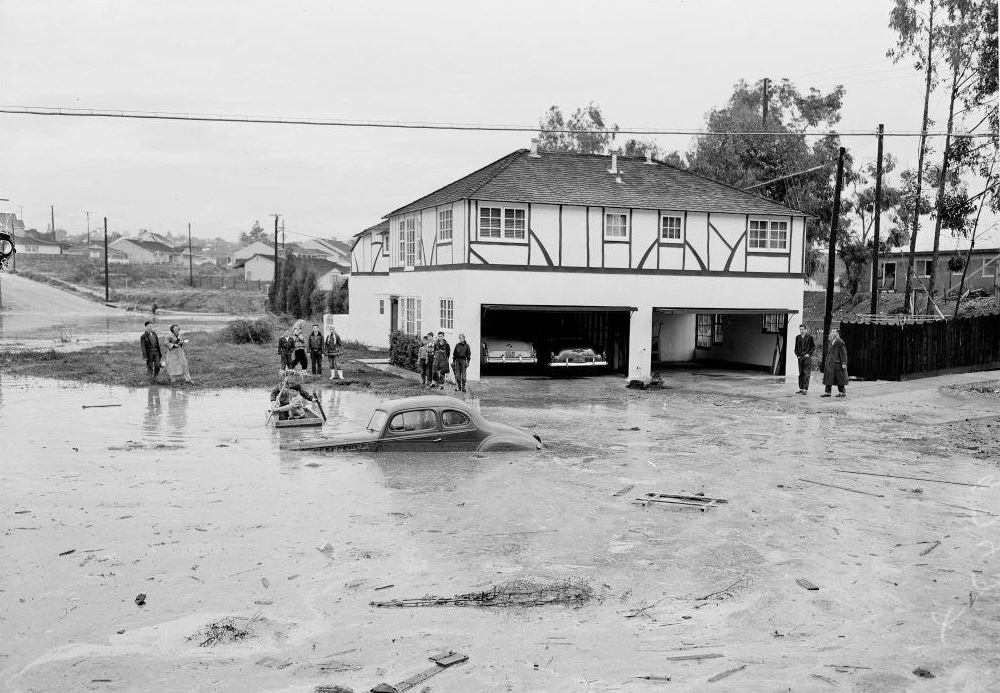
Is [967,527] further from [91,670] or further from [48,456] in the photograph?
[48,456]

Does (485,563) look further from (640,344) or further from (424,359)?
(640,344)

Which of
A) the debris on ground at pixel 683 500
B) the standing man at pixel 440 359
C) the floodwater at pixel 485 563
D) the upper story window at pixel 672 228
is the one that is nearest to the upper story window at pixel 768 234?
the upper story window at pixel 672 228

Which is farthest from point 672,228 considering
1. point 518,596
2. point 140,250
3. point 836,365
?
point 140,250

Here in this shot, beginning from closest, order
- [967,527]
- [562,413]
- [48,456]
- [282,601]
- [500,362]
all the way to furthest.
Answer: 1. [282,601]
2. [967,527]
3. [48,456]
4. [562,413]
5. [500,362]

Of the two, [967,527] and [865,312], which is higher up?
[865,312]

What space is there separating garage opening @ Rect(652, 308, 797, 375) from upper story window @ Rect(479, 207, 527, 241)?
17.6 feet

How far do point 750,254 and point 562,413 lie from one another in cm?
1195

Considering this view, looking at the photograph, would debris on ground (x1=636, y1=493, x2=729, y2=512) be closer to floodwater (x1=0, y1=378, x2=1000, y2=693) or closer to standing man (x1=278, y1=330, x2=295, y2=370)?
floodwater (x1=0, y1=378, x2=1000, y2=693)

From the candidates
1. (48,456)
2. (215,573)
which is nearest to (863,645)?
(215,573)

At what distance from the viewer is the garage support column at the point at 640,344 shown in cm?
2870

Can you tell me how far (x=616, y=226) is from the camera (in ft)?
94.0

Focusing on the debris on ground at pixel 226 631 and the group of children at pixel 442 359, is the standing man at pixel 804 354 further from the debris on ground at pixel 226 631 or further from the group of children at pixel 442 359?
the debris on ground at pixel 226 631

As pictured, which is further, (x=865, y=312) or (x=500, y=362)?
(x=865, y=312)

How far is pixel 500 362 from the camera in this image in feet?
94.5
